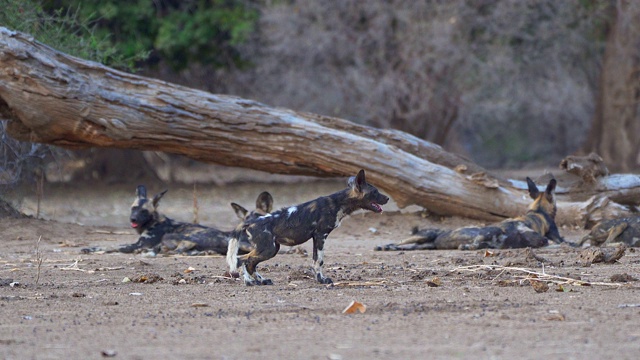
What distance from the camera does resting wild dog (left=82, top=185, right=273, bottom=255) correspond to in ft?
36.3

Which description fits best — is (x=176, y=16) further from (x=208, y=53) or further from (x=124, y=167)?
(x=124, y=167)

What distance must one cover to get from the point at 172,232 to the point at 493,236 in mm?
4057

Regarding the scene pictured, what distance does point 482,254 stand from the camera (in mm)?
10617

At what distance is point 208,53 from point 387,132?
33.3 ft

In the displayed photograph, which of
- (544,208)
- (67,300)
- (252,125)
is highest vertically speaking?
(252,125)

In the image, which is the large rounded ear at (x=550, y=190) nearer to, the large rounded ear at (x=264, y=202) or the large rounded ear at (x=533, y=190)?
the large rounded ear at (x=533, y=190)

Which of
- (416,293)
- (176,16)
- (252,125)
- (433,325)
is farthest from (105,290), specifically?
(176,16)

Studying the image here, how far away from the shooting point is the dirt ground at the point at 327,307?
4949 mm

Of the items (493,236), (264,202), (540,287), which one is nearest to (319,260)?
(540,287)

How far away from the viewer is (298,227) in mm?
8039

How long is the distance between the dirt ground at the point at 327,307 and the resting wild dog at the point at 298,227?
21cm

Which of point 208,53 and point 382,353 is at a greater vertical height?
point 208,53

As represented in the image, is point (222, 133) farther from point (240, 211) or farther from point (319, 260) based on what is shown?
point (319, 260)

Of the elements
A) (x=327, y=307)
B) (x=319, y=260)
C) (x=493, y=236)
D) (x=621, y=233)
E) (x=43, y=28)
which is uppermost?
(x=43, y=28)
